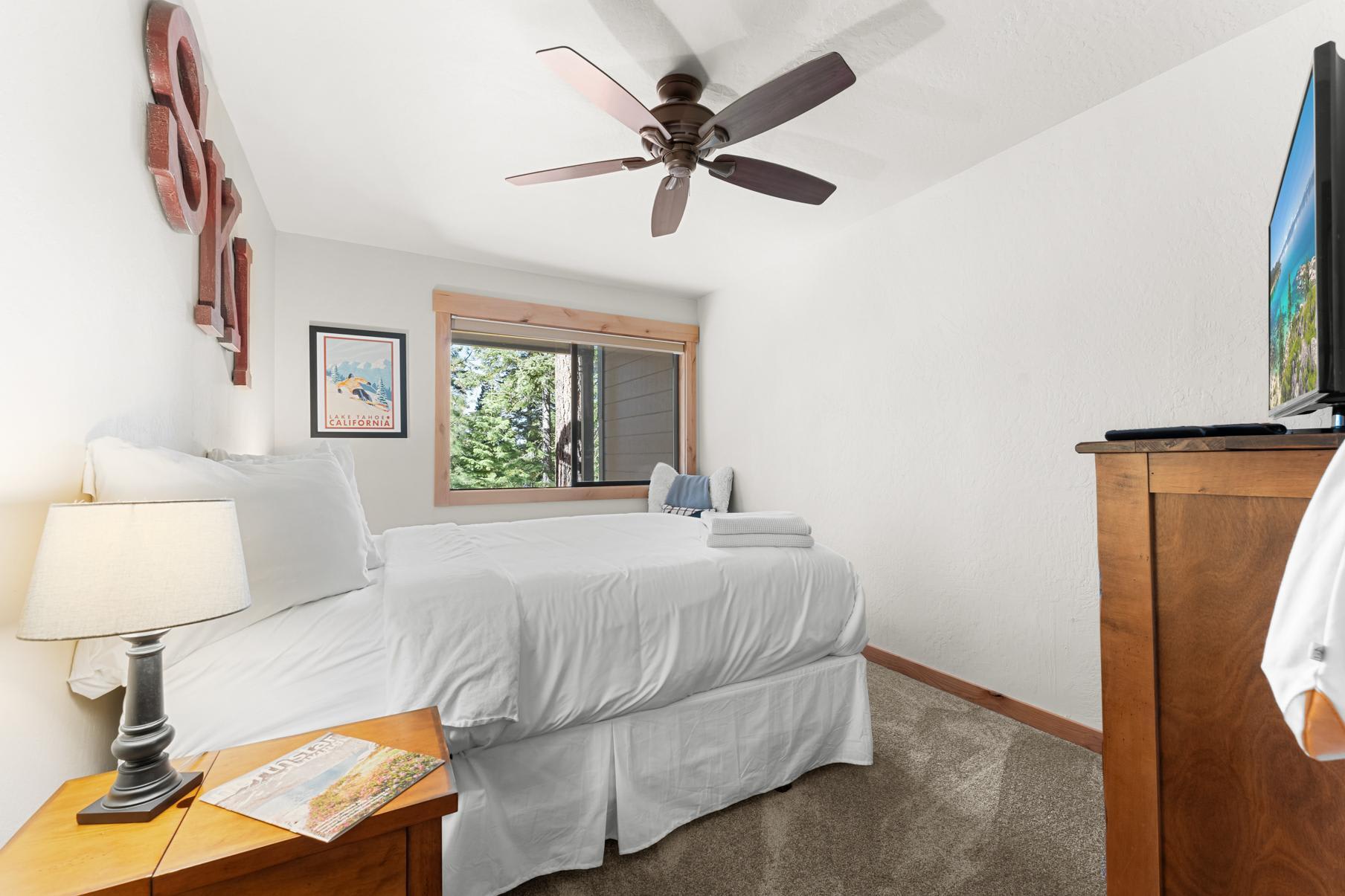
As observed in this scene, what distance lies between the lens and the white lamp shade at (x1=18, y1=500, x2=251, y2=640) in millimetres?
781

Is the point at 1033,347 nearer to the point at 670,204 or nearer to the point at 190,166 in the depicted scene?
the point at 670,204

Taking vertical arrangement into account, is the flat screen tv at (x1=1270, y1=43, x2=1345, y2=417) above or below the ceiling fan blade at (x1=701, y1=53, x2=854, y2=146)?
below

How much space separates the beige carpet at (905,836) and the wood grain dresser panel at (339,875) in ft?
2.82

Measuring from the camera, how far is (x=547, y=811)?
1608 millimetres

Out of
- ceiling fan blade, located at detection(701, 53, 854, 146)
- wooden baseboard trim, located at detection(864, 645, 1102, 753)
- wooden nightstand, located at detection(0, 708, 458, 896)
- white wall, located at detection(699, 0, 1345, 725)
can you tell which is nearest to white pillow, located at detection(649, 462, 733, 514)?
white wall, located at detection(699, 0, 1345, 725)

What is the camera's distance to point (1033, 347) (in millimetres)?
2543

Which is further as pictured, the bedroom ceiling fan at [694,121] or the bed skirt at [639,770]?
the bedroom ceiling fan at [694,121]

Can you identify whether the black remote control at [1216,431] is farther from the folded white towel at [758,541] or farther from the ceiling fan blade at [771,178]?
the ceiling fan blade at [771,178]

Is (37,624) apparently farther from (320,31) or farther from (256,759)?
(320,31)

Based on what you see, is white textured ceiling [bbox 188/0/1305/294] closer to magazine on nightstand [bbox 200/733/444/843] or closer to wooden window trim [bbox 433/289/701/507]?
wooden window trim [bbox 433/289/701/507]

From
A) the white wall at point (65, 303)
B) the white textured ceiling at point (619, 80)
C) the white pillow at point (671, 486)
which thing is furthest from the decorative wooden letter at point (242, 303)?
the white pillow at point (671, 486)

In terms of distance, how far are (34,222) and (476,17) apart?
1.34m

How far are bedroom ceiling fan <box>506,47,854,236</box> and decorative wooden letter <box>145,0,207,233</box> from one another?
0.92 meters

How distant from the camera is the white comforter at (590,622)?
143cm
